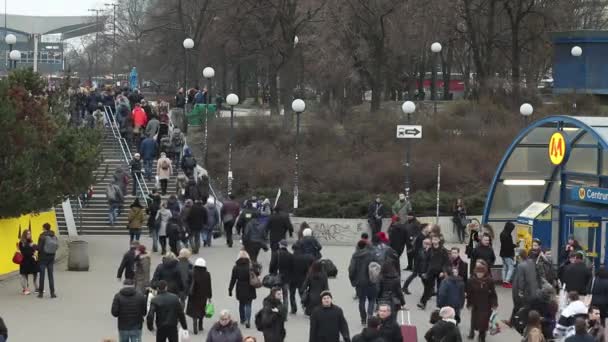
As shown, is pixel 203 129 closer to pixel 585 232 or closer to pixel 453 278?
pixel 585 232

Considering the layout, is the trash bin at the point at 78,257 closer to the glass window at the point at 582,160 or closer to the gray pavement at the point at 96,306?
the gray pavement at the point at 96,306

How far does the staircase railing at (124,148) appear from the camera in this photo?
122ft

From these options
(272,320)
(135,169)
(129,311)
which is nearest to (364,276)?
(272,320)

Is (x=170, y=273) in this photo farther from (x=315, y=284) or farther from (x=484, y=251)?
(x=484, y=251)

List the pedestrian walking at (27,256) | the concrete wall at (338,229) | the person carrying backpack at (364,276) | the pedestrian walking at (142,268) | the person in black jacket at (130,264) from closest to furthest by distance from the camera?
1. the pedestrian walking at (142,268)
2. the person carrying backpack at (364,276)
3. the person in black jacket at (130,264)
4. the pedestrian walking at (27,256)
5. the concrete wall at (338,229)

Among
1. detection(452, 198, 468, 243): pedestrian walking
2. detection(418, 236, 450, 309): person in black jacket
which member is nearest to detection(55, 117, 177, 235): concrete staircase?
detection(452, 198, 468, 243): pedestrian walking

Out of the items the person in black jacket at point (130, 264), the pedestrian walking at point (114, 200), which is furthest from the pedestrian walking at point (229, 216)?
the person in black jacket at point (130, 264)

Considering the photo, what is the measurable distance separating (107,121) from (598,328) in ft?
97.8

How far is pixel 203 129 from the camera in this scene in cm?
4594

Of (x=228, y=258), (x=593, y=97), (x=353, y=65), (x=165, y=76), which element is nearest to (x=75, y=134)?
(x=228, y=258)

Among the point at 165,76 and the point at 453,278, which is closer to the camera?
the point at 453,278

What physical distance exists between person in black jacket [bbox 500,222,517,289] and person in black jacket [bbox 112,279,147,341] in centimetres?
1004

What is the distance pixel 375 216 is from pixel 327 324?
1730 cm

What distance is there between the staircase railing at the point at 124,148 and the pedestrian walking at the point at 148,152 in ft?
1.30
